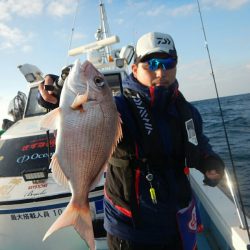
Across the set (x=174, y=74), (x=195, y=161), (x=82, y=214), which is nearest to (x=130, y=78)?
(x=174, y=74)

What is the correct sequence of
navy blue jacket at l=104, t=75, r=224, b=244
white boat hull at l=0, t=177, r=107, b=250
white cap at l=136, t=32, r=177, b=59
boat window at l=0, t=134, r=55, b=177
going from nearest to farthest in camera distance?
navy blue jacket at l=104, t=75, r=224, b=244 → white cap at l=136, t=32, r=177, b=59 → white boat hull at l=0, t=177, r=107, b=250 → boat window at l=0, t=134, r=55, b=177

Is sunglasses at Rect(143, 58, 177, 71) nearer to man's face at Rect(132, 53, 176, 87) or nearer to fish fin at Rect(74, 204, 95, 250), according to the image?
man's face at Rect(132, 53, 176, 87)

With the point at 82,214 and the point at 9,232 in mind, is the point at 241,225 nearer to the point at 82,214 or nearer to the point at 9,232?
the point at 82,214

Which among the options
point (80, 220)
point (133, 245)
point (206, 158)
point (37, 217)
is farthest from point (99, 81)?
point (37, 217)

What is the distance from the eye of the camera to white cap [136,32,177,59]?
226 cm

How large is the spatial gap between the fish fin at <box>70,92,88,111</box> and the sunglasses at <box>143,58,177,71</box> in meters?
0.54

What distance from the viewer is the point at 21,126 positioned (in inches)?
227

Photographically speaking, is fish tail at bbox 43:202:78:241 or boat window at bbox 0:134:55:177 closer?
fish tail at bbox 43:202:78:241

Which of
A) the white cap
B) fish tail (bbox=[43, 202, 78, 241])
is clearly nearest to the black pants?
fish tail (bbox=[43, 202, 78, 241])

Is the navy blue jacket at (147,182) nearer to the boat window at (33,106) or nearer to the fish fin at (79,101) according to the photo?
the fish fin at (79,101)

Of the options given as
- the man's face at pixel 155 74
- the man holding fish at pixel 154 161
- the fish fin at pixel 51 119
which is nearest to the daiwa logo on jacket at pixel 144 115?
the man holding fish at pixel 154 161

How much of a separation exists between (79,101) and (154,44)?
728 mm

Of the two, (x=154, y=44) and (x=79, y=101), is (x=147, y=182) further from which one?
(x=154, y=44)

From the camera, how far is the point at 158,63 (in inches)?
86.6
